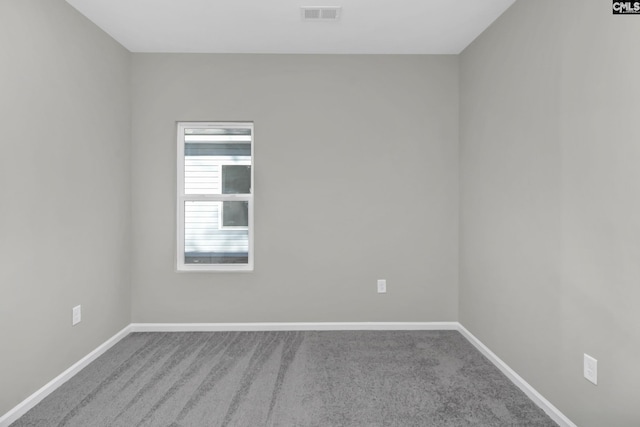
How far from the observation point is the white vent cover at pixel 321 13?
2.79m

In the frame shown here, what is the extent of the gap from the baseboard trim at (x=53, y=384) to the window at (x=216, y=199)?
37.0 inches

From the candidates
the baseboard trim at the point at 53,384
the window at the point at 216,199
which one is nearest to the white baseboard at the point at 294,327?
the baseboard trim at the point at 53,384

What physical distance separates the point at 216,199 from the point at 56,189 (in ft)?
4.63

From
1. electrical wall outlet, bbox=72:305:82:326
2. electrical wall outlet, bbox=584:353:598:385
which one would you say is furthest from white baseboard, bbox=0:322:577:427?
electrical wall outlet, bbox=584:353:598:385

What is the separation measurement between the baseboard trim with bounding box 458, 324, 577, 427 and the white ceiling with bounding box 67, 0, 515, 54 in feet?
8.98

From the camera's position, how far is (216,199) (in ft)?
12.2

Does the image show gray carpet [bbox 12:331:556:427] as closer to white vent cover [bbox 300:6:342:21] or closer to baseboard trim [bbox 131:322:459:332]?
baseboard trim [bbox 131:322:459:332]

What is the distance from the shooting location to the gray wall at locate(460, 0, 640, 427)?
1.73m

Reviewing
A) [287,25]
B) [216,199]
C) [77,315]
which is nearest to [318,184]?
[216,199]

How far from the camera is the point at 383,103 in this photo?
3.69 meters

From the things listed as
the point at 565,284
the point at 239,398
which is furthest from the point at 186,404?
the point at 565,284

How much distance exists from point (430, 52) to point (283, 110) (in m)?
1.58

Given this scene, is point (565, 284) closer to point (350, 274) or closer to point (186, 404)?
point (350, 274)

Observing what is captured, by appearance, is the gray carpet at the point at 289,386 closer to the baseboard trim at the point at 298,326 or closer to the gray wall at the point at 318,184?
the baseboard trim at the point at 298,326
